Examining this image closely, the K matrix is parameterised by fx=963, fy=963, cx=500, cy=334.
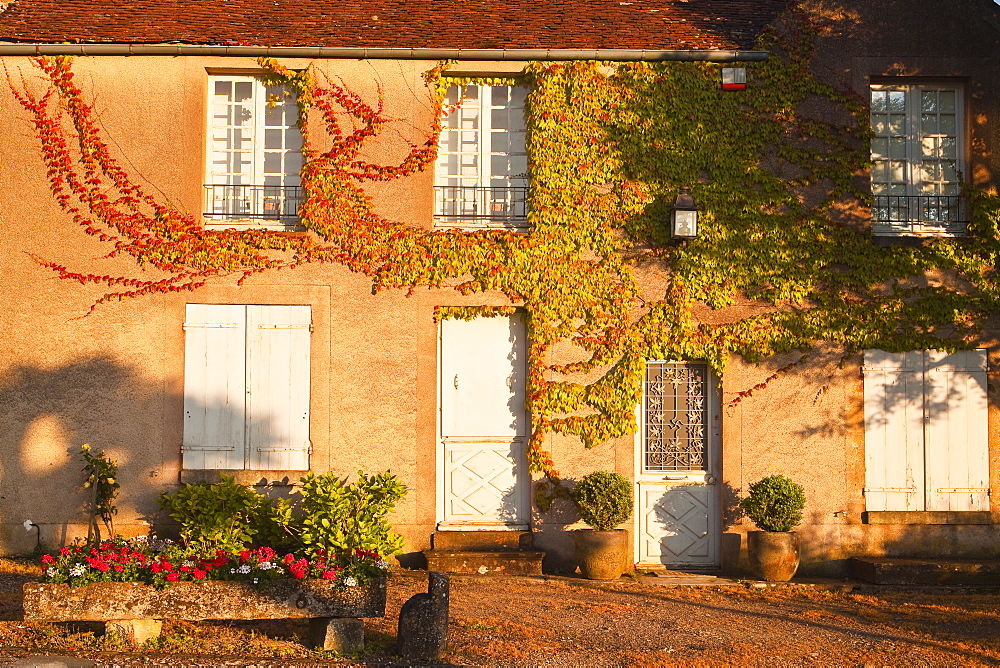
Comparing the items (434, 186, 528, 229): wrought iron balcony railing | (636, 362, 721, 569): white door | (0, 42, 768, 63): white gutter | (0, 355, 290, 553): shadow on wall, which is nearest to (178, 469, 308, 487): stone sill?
(0, 355, 290, 553): shadow on wall

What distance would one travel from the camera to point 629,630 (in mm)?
7199

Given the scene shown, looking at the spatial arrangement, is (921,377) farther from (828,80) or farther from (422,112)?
(422,112)

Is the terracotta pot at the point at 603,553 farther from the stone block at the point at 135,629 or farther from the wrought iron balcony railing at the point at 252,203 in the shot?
the wrought iron balcony railing at the point at 252,203

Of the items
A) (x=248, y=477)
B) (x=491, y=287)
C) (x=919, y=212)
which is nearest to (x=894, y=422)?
(x=919, y=212)

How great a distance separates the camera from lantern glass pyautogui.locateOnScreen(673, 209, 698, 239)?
31.0 ft

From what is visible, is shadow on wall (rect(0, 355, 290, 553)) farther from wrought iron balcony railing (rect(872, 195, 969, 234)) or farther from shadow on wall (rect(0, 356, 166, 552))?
wrought iron balcony railing (rect(872, 195, 969, 234))

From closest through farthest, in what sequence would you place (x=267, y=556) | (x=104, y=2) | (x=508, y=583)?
(x=267, y=556) < (x=508, y=583) < (x=104, y=2)

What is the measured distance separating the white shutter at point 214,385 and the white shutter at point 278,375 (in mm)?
108

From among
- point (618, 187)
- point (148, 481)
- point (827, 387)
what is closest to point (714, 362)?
point (827, 387)

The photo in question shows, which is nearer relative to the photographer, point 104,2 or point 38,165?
point 38,165

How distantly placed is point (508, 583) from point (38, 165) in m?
6.19

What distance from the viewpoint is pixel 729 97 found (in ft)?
32.3

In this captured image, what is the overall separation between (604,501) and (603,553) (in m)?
0.49

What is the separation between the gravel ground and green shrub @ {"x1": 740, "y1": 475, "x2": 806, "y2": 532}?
60cm
